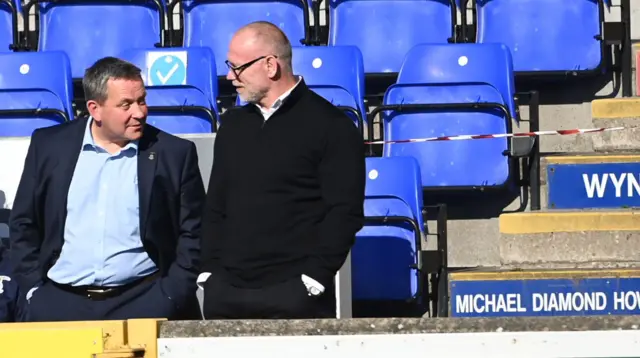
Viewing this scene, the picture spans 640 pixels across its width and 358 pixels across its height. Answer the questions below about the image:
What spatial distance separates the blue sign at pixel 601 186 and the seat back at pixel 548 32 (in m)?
1.12

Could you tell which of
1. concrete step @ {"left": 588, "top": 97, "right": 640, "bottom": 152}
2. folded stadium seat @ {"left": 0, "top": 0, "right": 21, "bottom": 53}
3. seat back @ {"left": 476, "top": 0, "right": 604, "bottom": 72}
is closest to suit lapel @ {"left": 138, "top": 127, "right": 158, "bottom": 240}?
concrete step @ {"left": 588, "top": 97, "right": 640, "bottom": 152}

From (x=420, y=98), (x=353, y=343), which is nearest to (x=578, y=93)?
(x=420, y=98)

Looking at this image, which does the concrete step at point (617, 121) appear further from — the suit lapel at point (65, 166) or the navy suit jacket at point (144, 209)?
the suit lapel at point (65, 166)

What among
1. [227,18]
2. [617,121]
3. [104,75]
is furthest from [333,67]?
[104,75]

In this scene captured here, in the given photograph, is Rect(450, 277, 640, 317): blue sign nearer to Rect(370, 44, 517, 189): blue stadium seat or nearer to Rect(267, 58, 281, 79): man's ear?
Rect(370, 44, 517, 189): blue stadium seat

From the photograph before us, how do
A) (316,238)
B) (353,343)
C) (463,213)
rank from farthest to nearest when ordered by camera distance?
(463,213) < (316,238) < (353,343)

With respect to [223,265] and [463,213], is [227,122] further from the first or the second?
[463,213]

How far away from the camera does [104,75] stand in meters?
4.43

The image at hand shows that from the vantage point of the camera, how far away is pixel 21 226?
439 cm

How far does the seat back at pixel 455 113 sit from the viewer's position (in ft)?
22.7

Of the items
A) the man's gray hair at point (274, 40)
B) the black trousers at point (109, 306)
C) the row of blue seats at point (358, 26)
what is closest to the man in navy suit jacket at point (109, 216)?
the black trousers at point (109, 306)

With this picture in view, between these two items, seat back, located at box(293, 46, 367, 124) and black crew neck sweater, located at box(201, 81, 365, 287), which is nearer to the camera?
black crew neck sweater, located at box(201, 81, 365, 287)

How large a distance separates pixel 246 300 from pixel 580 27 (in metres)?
4.08

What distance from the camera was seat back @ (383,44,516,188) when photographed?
6.93 metres
